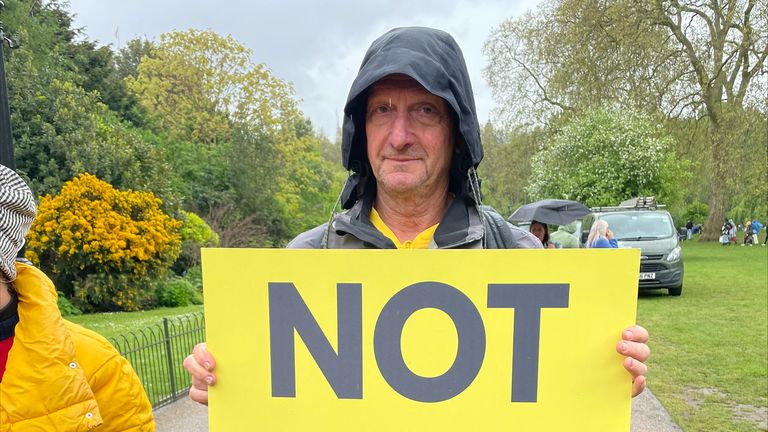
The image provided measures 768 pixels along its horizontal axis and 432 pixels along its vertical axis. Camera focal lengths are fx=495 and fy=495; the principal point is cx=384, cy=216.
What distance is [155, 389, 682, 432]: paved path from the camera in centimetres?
409

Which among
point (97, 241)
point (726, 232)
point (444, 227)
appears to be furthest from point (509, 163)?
point (444, 227)

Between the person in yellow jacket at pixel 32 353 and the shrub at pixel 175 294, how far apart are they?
1030cm

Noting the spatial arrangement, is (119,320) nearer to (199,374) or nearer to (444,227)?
(199,374)

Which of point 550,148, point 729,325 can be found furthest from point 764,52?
point 729,325

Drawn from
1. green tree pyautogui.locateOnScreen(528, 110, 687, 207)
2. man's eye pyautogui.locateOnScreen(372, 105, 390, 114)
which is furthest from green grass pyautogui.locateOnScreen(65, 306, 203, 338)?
→ green tree pyautogui.locateOnScreen(528, 110, 687, 207)

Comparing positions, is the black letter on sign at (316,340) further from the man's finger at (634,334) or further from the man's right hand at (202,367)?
the man's finger at (634,334)

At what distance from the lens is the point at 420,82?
1307mm

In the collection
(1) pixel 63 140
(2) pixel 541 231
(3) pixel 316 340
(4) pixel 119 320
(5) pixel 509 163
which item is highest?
(1) pixel 63 140

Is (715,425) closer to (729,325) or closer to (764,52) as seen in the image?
(729,325)

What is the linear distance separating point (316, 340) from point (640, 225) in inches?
395

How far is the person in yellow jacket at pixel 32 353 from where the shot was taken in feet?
4.66

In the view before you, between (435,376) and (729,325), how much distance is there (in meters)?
7.95

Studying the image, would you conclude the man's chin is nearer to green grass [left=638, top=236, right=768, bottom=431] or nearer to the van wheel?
green grass [left=638, top=236, right=768, bottom=431]

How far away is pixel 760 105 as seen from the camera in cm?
1677
